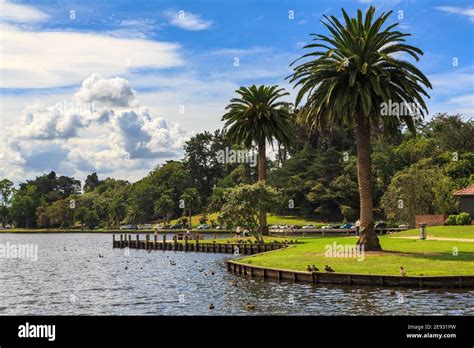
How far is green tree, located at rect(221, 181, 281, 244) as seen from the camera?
67.3 meters

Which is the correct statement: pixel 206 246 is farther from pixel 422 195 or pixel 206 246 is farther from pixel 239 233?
pixel 422 195

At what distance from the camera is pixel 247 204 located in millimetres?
67125

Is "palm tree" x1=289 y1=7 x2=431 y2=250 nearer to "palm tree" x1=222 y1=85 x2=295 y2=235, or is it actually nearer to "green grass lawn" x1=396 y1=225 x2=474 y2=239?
"green grass lawn" x1=396 y1=225 x2=474 y2=239

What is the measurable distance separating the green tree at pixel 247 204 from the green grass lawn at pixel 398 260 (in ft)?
35.8

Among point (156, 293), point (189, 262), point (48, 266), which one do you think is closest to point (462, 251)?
point (156, 293)

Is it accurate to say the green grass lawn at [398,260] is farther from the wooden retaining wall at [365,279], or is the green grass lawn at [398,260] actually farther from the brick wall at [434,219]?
the brick wall at [434,219]

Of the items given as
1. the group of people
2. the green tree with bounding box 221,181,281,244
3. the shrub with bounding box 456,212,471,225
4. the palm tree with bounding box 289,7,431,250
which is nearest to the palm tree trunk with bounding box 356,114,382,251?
the palm tree with bounding box 289,7,431,250

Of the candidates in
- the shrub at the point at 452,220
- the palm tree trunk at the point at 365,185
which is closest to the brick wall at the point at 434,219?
the shrub at the point at 452,220

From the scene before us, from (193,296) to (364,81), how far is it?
22.7 metres
